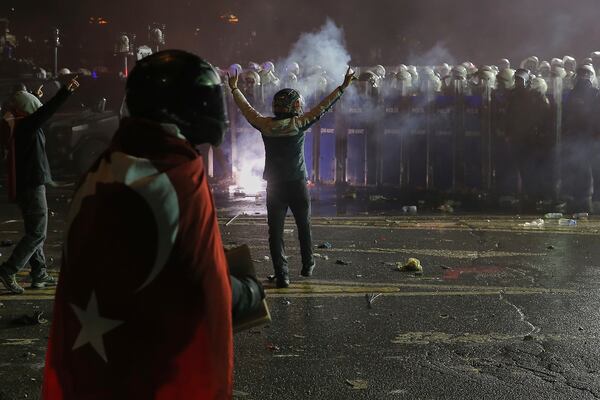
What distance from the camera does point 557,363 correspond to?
5.44m

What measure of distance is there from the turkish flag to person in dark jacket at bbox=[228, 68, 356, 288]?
5.31 m

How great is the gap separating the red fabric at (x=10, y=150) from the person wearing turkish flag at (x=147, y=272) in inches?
202

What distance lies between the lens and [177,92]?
2381 mm

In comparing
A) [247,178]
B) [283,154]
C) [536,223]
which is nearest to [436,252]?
[283,154]

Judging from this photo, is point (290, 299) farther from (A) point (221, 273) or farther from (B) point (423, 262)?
(A) point (221, 273)

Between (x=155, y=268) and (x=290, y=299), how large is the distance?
5.10 m

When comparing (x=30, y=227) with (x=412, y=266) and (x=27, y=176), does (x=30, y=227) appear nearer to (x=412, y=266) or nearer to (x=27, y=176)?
(x=27, y=176)

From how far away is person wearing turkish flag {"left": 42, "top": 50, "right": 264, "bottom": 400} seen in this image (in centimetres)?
224

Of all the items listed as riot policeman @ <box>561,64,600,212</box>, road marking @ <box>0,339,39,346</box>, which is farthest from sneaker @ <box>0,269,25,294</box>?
riot policeman @ <box>561,64,600,212</box>

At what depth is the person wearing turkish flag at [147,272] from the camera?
88.1 inches

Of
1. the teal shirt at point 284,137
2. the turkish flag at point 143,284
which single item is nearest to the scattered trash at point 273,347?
the teal shirt at point 284,137

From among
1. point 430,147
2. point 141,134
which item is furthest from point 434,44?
point 141,134

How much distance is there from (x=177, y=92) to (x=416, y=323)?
4.47 meters

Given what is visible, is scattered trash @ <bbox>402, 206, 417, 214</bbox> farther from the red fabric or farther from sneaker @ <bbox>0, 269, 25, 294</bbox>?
the red fabric
